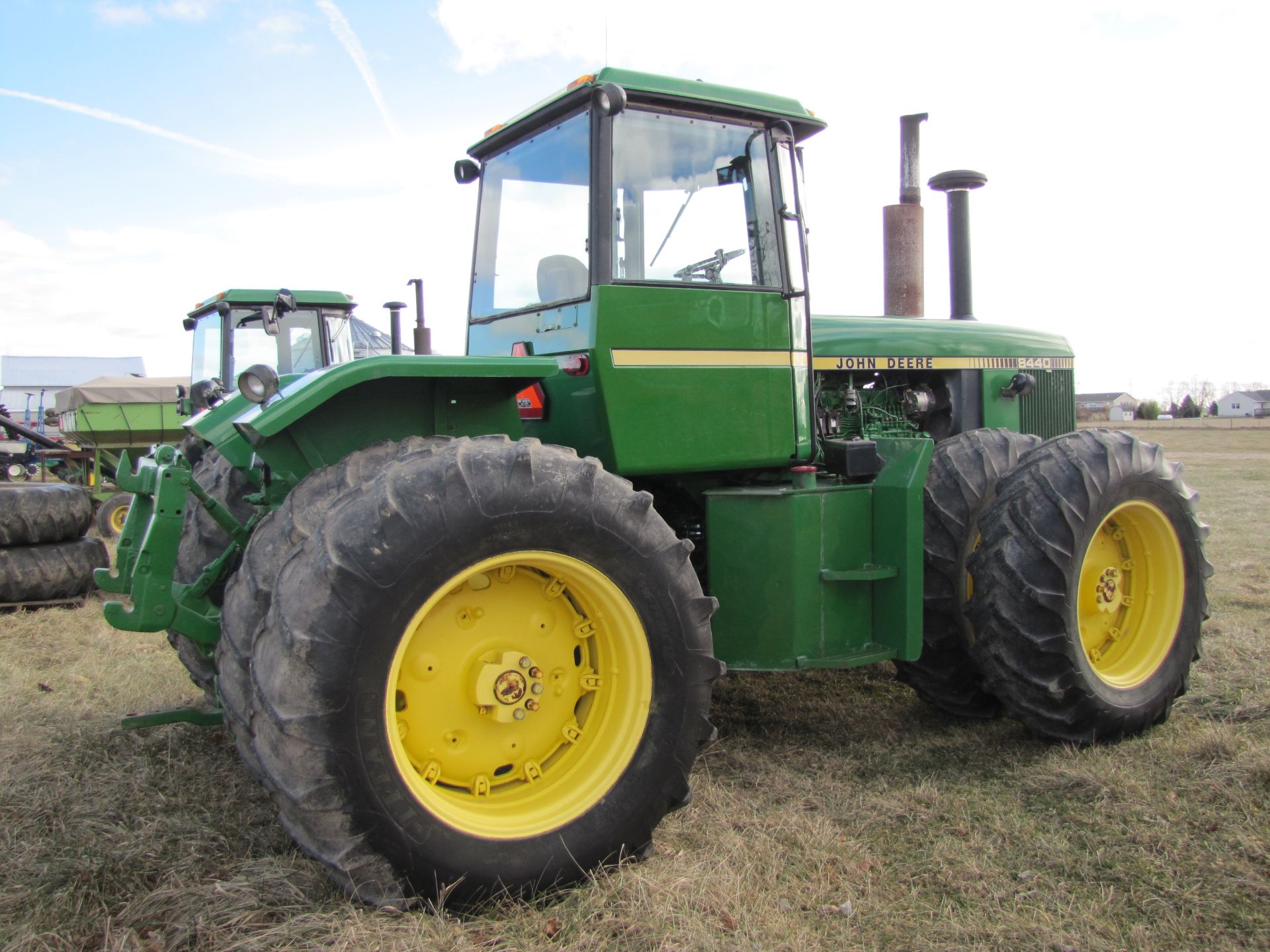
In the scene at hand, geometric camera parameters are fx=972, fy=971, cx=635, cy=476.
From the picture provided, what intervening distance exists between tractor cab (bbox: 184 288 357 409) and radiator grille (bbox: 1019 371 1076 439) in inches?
280

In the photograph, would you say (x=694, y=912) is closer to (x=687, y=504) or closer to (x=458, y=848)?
(x=458, y=848)

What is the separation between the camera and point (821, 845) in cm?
313

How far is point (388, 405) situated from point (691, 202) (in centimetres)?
141

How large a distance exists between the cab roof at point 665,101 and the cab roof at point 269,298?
6.91 meters

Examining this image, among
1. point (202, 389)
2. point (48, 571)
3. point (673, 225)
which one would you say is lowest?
point (48, 571)

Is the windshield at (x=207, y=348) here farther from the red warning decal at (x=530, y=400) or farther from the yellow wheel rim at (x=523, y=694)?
the yellow wheel rim at (x=523, y=694)

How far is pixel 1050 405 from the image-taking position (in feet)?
19.1

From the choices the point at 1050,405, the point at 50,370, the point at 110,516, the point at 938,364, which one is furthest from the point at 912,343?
the point at 50,370

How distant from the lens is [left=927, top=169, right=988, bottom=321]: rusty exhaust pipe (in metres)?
6.32

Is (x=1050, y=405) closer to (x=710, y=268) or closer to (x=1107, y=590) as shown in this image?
(x=1107, y=590)

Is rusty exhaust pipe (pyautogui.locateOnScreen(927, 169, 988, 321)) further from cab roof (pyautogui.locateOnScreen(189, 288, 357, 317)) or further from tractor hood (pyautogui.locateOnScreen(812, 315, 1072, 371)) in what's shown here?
cab roof (pyautogui.locateOnScreen(189, 288, 357, 317))

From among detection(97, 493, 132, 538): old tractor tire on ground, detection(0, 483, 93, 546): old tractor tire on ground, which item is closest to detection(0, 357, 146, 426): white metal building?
detection(97, 493, 132, 538): old tractor tire on ground

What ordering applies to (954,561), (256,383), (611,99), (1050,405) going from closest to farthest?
(256,383) < (611,99) < (954,561) < (1050,405)

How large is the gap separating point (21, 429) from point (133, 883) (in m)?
9.99
